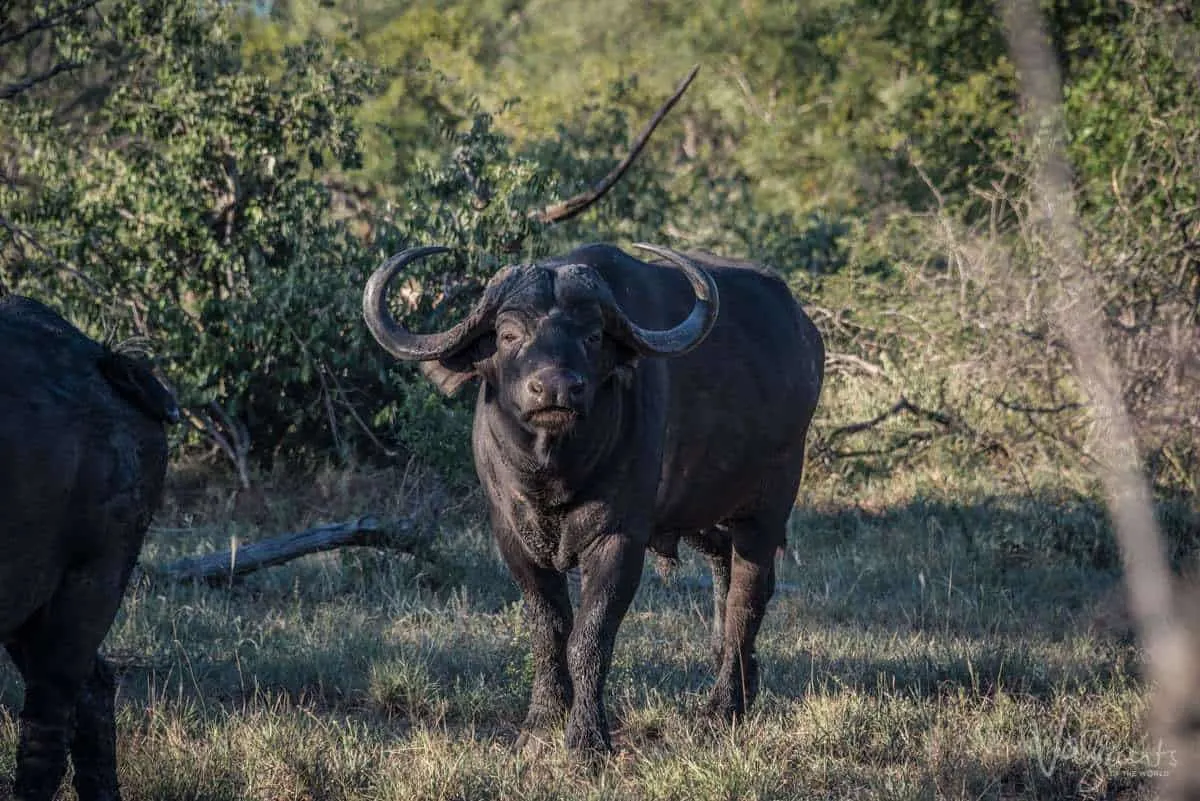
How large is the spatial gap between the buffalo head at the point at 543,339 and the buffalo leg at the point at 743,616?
4.58 feet

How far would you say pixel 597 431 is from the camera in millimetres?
5047

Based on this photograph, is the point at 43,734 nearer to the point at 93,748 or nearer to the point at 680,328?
the point at 93,748

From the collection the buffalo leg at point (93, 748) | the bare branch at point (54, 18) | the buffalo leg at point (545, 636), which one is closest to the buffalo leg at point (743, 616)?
the buffalo leg at point (545, 636)

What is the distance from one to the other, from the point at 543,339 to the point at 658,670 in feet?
6.88

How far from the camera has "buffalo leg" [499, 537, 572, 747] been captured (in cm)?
530

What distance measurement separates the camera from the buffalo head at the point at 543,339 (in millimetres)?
4723

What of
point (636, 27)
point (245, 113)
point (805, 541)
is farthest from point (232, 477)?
point (636, 27)

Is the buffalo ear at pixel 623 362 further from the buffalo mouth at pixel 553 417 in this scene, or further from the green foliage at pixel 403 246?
the green foliage at pixel 403 246

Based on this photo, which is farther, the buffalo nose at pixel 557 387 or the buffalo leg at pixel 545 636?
the buffalo leg at pixel 545 636

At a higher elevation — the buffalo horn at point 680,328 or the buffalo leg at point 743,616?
the buffalo horn at point 680,328

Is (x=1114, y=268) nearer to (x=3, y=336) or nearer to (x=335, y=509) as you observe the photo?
(x=335, y=509)

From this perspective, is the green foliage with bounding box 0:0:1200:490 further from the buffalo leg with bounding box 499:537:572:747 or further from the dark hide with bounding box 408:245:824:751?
the buffalo leg with bounding box 499:537:572:747

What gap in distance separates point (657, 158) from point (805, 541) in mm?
10830

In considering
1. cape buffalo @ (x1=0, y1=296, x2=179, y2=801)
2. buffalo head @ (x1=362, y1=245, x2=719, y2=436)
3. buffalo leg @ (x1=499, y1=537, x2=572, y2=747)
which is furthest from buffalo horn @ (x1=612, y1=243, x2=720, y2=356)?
cape buffalo @ (x1=0, y1=296, x2=179, y2=801)
